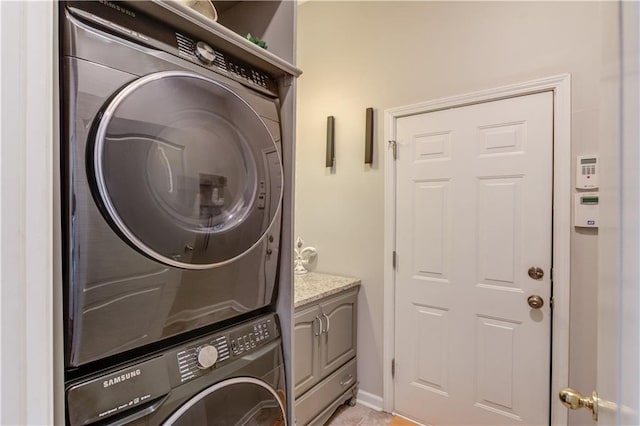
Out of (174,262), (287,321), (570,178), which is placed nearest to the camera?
(174,262)

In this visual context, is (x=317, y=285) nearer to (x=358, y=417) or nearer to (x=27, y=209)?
(x=358, y=417)

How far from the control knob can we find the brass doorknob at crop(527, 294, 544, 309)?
1632 mm

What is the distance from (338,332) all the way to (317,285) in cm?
34

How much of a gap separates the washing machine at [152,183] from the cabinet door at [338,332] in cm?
107

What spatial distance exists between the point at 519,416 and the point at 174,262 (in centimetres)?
199

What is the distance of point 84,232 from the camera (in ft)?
2.05

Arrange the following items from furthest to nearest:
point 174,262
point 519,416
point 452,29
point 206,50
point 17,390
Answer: point 452,29, point 519,416, point 206,50, point 174,262, point 17,390

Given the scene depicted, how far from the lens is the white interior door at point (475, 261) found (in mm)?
1696

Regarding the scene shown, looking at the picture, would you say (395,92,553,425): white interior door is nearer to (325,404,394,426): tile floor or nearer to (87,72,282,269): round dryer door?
(325,404,394,426): tile floor

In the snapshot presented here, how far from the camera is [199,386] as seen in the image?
2.76 feet

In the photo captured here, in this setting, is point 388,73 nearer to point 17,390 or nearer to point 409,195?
point 409,195

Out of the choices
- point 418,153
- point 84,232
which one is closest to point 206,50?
point 84,232

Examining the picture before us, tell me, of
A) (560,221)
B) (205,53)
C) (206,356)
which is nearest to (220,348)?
(206,356)

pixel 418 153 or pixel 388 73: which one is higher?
pixel 388 73
